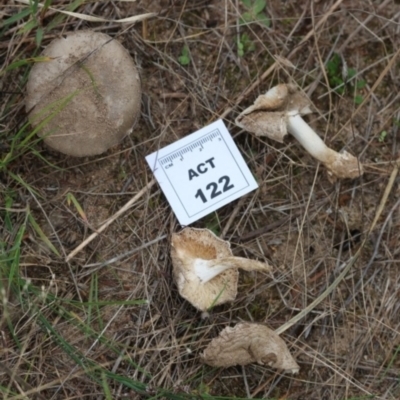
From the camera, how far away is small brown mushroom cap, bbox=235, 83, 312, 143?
2414 millimetres

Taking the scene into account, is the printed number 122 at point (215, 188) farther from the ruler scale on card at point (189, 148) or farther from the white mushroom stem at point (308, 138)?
the white mushroom stem at point (308, 138)

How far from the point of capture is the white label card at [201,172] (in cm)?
252

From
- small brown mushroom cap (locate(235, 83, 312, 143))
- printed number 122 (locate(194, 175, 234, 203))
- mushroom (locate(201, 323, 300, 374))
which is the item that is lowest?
mushroom (locate(201, 323, 300, 374))

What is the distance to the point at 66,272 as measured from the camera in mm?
2439

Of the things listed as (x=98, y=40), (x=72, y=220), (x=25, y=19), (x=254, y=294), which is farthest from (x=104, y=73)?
(x=254, y=294)

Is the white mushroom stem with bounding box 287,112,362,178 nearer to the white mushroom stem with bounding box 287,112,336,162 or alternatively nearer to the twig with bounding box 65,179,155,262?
the white mushroom stem with bounding box 287,112,336,162

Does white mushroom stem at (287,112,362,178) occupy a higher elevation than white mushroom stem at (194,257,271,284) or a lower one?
higher

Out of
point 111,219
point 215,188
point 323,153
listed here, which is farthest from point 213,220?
point 323,153

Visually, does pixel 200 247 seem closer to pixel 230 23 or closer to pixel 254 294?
pixel 254 294

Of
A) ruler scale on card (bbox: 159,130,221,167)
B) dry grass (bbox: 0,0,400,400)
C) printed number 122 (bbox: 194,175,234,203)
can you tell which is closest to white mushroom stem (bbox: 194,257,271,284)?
dry grass (bbox: 0,0,400,400)

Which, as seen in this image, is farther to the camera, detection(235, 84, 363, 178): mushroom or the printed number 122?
the printed number 122

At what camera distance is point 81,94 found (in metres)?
2.30

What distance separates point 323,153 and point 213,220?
1.68 ft

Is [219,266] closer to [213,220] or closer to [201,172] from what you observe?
[213,220]
